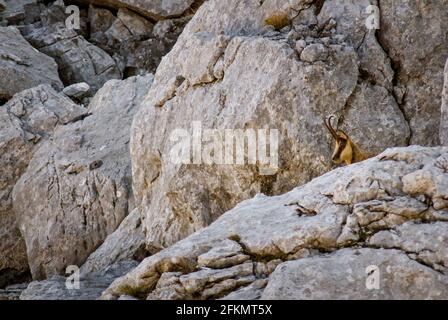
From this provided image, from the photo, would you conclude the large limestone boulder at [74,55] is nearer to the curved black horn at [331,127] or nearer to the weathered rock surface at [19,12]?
the weathered rock surface at [19,12]

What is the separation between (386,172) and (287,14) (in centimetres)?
581

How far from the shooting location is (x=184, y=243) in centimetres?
969

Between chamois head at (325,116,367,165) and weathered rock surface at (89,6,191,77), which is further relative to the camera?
weathered rock surface at (89,6,191,77)

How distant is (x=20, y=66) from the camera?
939 inches

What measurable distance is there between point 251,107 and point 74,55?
53.6 feet

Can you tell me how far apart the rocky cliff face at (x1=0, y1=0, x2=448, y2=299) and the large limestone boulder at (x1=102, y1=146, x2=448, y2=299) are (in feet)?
0.08

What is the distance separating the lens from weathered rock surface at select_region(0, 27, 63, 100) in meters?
22.6

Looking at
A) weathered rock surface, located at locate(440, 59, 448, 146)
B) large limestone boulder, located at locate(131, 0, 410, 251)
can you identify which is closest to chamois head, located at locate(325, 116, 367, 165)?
large limestone boulder, located at locate(131, 0, 410, 251)

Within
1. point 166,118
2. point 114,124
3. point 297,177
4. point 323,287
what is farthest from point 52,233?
point 323,287

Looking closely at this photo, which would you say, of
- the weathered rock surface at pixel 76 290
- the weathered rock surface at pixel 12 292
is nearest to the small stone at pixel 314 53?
the weathered rock surface at pixel 76 290

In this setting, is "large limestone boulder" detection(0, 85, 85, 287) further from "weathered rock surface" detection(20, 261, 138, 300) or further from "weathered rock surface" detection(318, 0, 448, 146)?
"weathered rock surface" detection(318, 0, 448, 146)

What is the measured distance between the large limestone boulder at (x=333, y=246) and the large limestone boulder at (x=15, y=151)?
10837 mm

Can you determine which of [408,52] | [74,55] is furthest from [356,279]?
[74,55]

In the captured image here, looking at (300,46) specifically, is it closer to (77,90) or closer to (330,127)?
(330,127)
